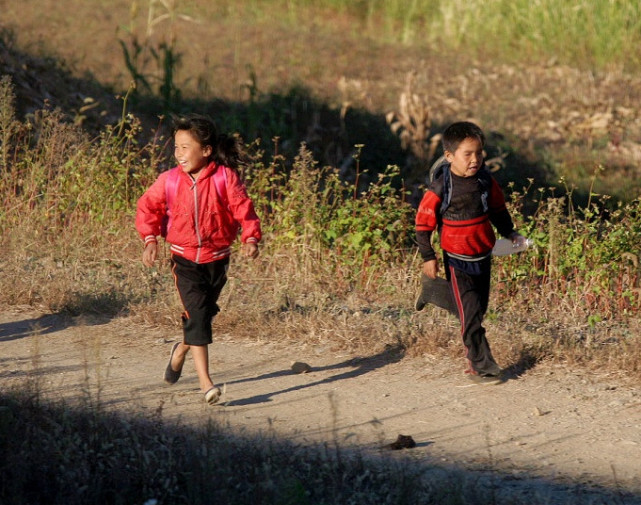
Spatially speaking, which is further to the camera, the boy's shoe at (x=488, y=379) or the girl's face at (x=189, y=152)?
the boy's shoe at (x=488, y=379)

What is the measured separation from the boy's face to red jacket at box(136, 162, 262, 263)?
40.8 inches

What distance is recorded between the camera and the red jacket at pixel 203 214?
16.5 feet

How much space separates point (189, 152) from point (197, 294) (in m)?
0.70

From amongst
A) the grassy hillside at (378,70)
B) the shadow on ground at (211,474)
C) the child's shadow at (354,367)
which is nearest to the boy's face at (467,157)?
the child's shadow at (354,367)

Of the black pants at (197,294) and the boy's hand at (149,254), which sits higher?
the boy's hand at (149,254)

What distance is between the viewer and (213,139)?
506cm

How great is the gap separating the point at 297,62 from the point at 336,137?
4362mm

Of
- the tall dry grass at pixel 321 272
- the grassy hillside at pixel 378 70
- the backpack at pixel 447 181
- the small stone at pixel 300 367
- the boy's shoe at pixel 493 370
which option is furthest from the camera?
the grassy hillside at pixel 378 70

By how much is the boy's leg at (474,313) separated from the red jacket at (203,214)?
108 cm

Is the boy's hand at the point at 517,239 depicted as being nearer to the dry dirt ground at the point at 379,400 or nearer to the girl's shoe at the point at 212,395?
the dry dirt ground at the point at 379,400

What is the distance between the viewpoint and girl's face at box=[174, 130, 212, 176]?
16.4ft

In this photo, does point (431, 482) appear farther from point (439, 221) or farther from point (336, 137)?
point (336, 137)

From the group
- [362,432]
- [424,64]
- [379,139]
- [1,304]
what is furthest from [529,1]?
[362,432]

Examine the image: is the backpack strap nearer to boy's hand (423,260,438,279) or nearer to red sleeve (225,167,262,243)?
boy's hand (423,260,438,279)
